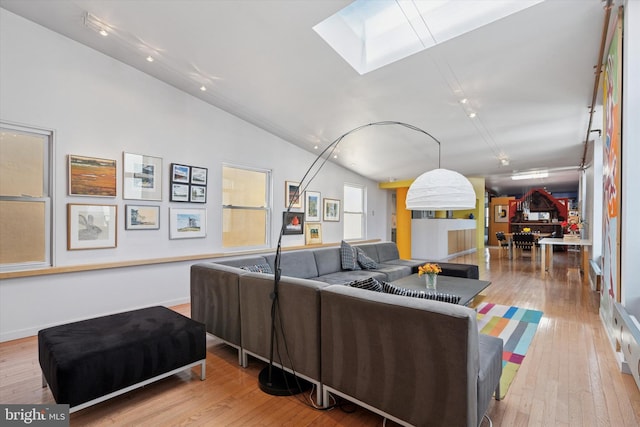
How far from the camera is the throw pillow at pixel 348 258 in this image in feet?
16.6

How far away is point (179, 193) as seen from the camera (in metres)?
4.52

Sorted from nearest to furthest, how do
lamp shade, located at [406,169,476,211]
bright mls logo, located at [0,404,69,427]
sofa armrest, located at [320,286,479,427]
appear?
sofa armrest, located at [320,286,479,427] < bright mls logo, located at [0,404,69,427] < lamp shade, located at [406,169,476,211]

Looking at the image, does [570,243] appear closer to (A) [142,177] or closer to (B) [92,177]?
(A) [142,177]

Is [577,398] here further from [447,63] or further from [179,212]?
[179,212]

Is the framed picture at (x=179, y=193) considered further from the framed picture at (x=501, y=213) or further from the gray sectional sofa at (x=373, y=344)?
the framed picture at (x=501, y=213)

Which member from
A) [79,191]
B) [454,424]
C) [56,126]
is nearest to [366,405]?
[454,424]

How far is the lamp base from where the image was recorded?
2209 millimetres

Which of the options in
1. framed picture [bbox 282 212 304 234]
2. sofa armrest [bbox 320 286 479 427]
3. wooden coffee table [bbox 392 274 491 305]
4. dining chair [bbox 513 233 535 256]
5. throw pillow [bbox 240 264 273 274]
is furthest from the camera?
dining chair [bbox 513 233 535 256]

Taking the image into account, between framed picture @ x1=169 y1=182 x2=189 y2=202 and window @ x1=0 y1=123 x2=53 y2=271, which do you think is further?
framed picture @ x1=169 y1=182 x2=189 y2=202

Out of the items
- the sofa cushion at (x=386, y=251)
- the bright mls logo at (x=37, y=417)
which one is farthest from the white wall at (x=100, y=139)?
the sofa cushion at (x=386, y=251)

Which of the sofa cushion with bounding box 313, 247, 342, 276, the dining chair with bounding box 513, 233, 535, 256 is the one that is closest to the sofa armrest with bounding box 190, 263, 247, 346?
the sofa cushion with bounding box 313, 247, 342, 276

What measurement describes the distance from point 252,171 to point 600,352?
5.24m

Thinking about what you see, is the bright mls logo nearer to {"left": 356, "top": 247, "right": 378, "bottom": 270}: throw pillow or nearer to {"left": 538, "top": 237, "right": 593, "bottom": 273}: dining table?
{"left": 356, "top": 247, "right": 378, "bottom": 270}: throw pillow

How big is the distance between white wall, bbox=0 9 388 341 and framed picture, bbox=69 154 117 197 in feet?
0.24
